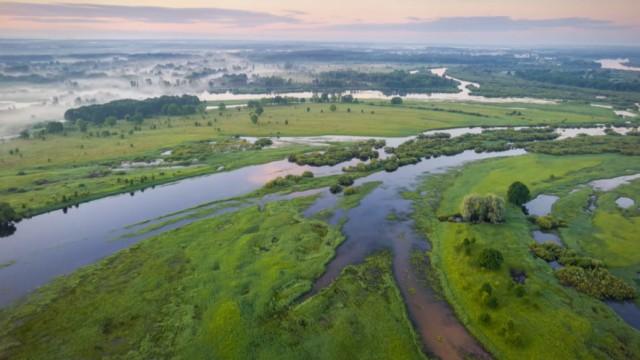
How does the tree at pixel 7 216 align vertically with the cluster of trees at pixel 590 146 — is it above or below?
below

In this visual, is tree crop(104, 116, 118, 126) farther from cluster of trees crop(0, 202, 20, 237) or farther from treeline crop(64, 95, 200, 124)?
A: cluster of trees crop(0, 202, 20, 237)

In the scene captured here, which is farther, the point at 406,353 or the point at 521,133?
the point at 521,133

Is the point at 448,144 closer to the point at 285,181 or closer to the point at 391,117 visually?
the point at 391,117

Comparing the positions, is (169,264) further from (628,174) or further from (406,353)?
(628,174)

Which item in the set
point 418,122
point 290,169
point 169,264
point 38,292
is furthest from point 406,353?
point 418,122

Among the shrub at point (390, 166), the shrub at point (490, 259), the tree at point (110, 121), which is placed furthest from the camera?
the tree at point (110, 121)

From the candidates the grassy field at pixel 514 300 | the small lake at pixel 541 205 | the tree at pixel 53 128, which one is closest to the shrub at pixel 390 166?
the grassy field at pixel 514 300

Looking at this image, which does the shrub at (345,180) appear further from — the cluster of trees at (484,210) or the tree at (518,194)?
the tree at (518,194)
